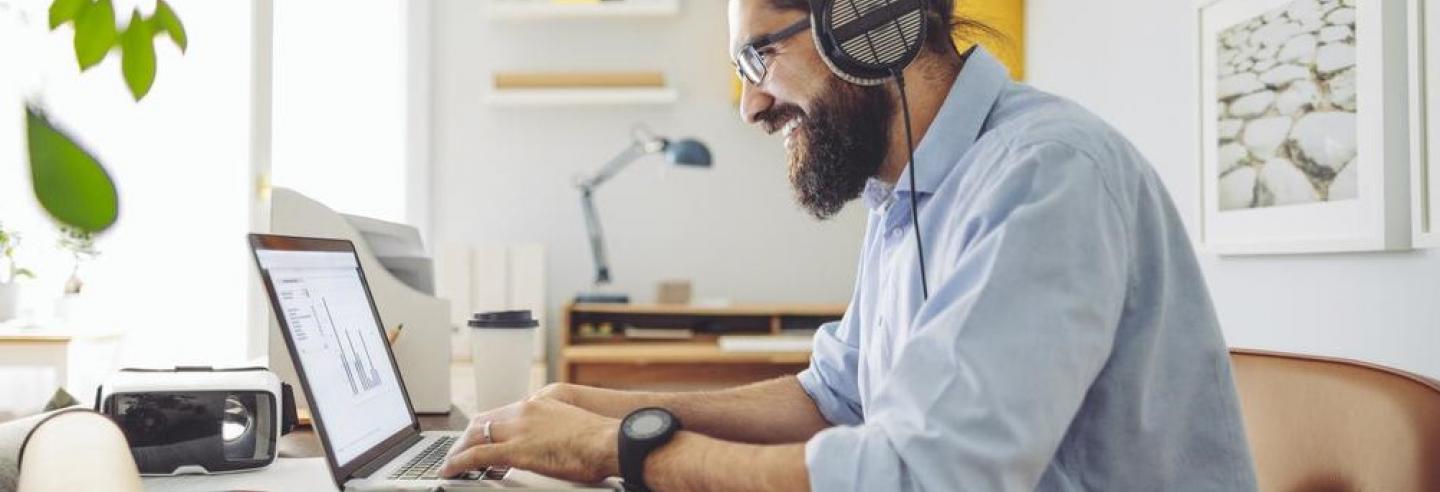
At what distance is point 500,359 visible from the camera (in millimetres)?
1415

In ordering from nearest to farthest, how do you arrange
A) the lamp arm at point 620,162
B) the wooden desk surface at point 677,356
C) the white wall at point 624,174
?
the wooden desk surface at point 677,356 < the lamp arm at point 620,162 < the white wall at point 624,174

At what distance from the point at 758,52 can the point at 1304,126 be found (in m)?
0.99

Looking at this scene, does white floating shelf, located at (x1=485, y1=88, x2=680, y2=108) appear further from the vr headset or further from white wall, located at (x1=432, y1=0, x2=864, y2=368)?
the vr headset

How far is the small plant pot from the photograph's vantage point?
200 centimetres

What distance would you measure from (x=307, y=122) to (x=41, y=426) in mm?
2077

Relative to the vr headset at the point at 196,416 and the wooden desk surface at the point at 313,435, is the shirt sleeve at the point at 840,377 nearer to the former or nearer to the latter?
the wooden desk surface at the point at 313,435

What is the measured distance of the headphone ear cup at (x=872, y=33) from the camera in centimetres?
98

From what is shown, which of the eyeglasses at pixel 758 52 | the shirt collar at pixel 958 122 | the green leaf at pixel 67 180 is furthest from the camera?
the eyeglasses at pixel 758 52

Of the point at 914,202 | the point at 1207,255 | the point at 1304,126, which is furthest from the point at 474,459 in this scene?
the point at 1207,255

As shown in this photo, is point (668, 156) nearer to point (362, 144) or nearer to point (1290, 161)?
point (362, 144)

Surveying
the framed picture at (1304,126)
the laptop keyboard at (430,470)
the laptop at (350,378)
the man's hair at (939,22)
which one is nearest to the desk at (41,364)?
the laptop at (350,378)

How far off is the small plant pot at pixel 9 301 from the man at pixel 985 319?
1572 millimetres

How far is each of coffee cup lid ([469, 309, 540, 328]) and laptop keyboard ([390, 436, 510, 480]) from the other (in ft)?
1.11

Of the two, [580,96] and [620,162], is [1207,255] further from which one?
[580,96]
